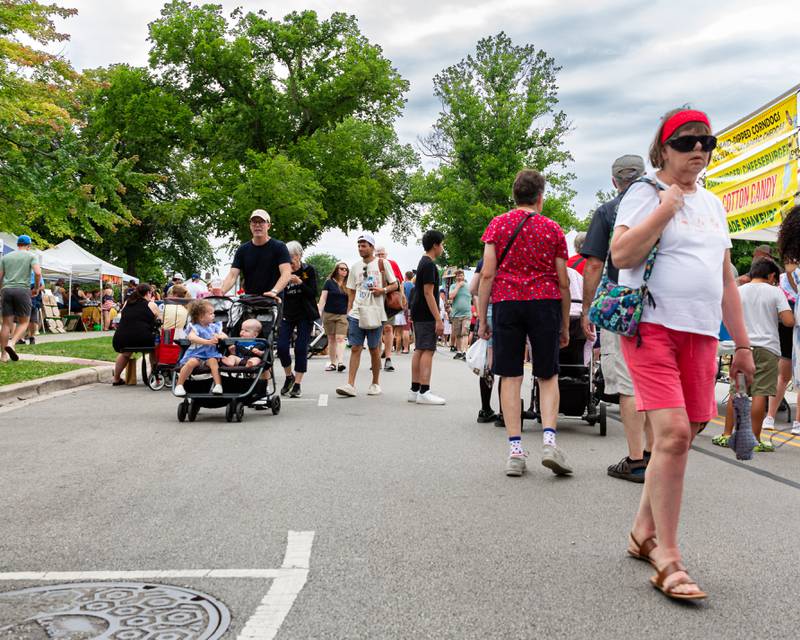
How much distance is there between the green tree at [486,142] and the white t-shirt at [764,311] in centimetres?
3525

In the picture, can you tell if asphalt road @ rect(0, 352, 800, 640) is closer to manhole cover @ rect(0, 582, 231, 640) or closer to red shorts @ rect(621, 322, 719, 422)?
manhole cover @ rect(0, 582, 231, 640)

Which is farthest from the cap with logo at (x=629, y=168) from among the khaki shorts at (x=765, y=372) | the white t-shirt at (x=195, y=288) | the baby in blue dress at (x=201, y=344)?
the white t-shirt at (x=195, y=288)

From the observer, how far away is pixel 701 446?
7.64m

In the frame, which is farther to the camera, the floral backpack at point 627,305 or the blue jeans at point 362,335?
the blue jeans at point 362,335

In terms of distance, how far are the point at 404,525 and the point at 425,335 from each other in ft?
19.2

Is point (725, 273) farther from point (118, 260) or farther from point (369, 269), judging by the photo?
point (118, 260)

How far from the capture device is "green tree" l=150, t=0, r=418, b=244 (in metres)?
38.6

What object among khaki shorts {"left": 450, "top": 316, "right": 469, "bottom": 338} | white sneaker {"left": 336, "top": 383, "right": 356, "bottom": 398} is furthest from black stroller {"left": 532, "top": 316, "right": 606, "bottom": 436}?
khaki shorts {"left": 450, "top": 316, "right": 469, "bottom": 338}

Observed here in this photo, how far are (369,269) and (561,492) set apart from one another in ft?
21.6

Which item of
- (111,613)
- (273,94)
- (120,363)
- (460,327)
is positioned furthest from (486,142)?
(111,613)

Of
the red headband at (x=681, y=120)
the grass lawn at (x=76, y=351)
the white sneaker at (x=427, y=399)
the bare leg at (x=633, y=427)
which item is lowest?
the white sneaker at (x=427, y=399)

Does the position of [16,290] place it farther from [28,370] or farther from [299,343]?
[299,343]

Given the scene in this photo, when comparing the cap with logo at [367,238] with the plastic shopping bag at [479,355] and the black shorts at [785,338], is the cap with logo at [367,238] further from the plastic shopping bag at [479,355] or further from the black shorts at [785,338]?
the black shorts at [785,338]

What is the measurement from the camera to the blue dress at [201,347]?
29.1 ft
